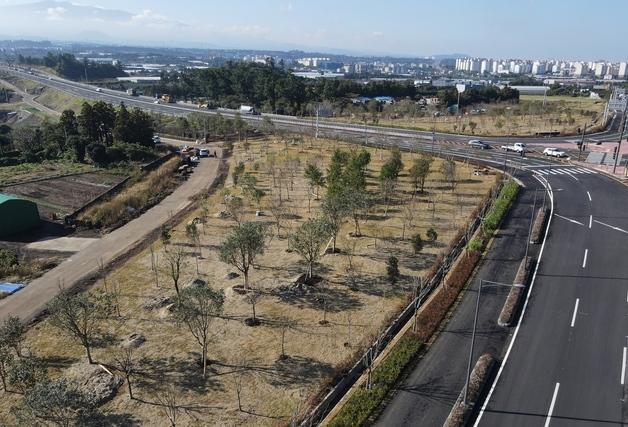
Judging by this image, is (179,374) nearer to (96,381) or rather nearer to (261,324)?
(96,381)

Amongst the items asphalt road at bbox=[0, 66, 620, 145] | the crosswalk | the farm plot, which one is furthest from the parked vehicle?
the farm plot

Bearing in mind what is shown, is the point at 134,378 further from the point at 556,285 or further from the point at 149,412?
the point at 556,285

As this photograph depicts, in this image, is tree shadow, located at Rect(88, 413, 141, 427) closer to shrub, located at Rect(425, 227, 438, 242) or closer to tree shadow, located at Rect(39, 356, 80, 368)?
tree shadow, located at Rect(39, 356, 80, 368)

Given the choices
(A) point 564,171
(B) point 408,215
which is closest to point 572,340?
(B) point 408,215

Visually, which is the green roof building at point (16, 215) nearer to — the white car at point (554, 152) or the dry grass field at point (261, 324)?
the dry grass field at point (261, 324)

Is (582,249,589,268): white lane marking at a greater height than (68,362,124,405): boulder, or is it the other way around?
(582,249,589,268): white lane marking

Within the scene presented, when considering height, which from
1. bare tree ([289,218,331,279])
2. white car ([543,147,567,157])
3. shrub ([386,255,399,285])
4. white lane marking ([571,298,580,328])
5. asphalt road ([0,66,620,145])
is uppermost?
asphalt road ([0,66,620,145])

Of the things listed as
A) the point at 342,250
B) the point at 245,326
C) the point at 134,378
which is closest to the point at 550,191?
the point at 342,250
